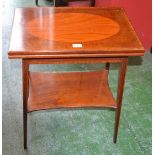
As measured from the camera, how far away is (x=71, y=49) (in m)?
1.40

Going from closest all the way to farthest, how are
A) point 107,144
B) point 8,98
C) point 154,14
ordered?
point 107,144 → point 8,98 → point 154,14

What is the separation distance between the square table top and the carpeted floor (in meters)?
0.60

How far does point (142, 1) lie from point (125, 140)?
1143 millimetres

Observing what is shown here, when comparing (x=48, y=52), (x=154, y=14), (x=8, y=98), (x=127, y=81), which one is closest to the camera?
(x=48, y=52)

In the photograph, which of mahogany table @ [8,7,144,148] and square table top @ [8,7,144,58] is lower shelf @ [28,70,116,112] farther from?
square table top @ [8,7,144,58]

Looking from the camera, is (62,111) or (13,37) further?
(62,111)

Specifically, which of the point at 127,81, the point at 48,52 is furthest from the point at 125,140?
the point at 48,52

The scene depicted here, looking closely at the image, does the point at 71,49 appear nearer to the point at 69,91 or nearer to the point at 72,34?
the point at 72,34

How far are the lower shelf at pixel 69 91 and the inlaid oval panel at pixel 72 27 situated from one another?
13.9 inches

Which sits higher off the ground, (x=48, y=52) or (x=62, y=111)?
(x=48, y=52)

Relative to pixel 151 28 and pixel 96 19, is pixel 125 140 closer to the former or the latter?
pixel 96 19

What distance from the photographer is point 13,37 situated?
4.82ft

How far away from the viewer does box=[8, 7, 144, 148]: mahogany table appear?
4.65 ft

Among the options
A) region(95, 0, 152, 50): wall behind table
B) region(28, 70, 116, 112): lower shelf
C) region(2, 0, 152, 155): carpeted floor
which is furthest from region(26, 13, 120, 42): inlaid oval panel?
region(95, 0, 152, 50): wall behind table
